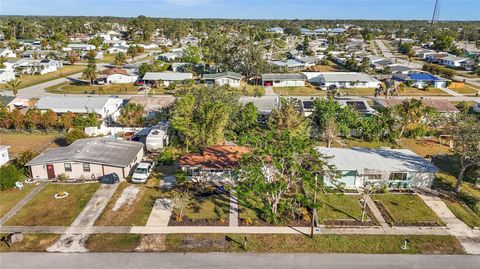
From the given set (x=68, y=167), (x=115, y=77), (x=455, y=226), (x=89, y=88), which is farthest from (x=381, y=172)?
(x=115, y=77)

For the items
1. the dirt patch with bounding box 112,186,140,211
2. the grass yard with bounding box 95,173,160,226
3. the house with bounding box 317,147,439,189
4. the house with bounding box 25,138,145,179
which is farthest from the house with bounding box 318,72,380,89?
the dirt patch with bounding box 112,186,140,211

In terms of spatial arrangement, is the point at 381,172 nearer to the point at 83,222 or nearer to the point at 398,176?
the point at 398,176

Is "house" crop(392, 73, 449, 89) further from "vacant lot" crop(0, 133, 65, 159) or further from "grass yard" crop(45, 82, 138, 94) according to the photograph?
"vacant lot" crop(0, 133, 65, 159)

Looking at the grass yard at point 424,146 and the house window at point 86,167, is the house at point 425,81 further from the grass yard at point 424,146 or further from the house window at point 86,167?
the house window at point 86,167

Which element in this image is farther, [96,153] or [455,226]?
[96,153]

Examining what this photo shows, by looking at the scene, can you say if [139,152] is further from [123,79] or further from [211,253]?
[123,79]
